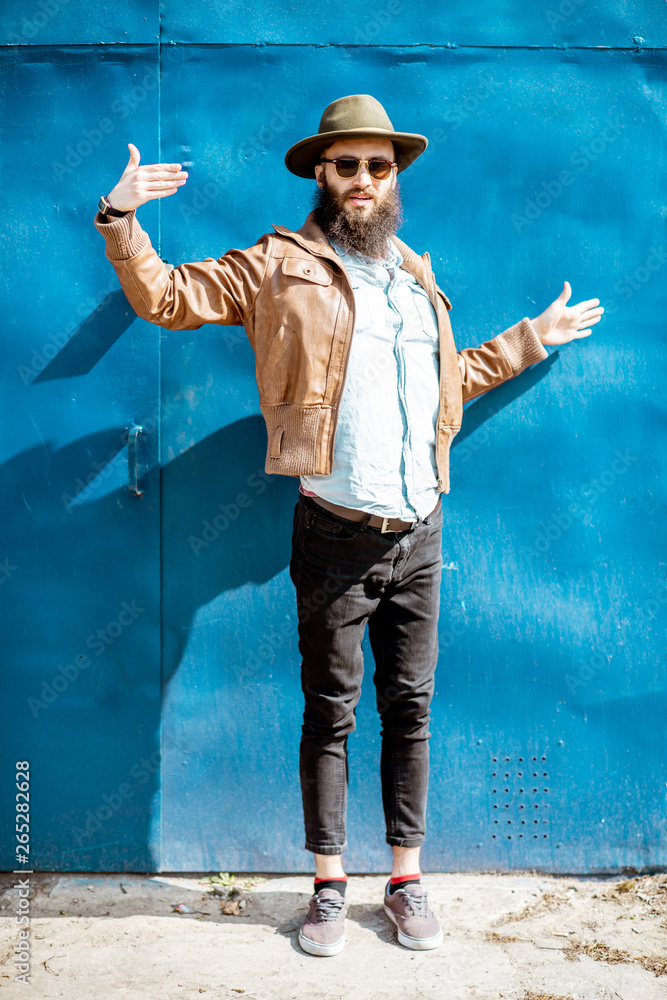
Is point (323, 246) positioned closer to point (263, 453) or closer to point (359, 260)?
point (359, 260)

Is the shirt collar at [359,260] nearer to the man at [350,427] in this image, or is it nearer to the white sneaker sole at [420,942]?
the man at [350,427]

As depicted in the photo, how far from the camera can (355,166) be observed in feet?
8.46

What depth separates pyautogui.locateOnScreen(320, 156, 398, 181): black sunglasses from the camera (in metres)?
2.58

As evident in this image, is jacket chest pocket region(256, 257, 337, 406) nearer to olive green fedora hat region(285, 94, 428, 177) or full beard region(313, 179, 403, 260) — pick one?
full beard region(313, 179, 403, 260)

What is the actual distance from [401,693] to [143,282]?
148 centimetres

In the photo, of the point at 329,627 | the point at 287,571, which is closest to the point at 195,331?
the point at 287,571

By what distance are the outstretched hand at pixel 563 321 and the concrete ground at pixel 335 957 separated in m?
1.99

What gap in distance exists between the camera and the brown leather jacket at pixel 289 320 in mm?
2467

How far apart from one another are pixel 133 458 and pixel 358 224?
113cm

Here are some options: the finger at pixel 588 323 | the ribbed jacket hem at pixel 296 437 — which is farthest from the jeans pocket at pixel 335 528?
the finger at pixel 588 323

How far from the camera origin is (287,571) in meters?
3.04

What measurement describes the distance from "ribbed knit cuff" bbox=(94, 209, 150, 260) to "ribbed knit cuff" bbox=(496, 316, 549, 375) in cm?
127

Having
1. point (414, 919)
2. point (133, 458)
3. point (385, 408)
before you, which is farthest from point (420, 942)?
point (133, 458)

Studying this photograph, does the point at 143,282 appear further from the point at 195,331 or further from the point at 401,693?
the point at 401,693
